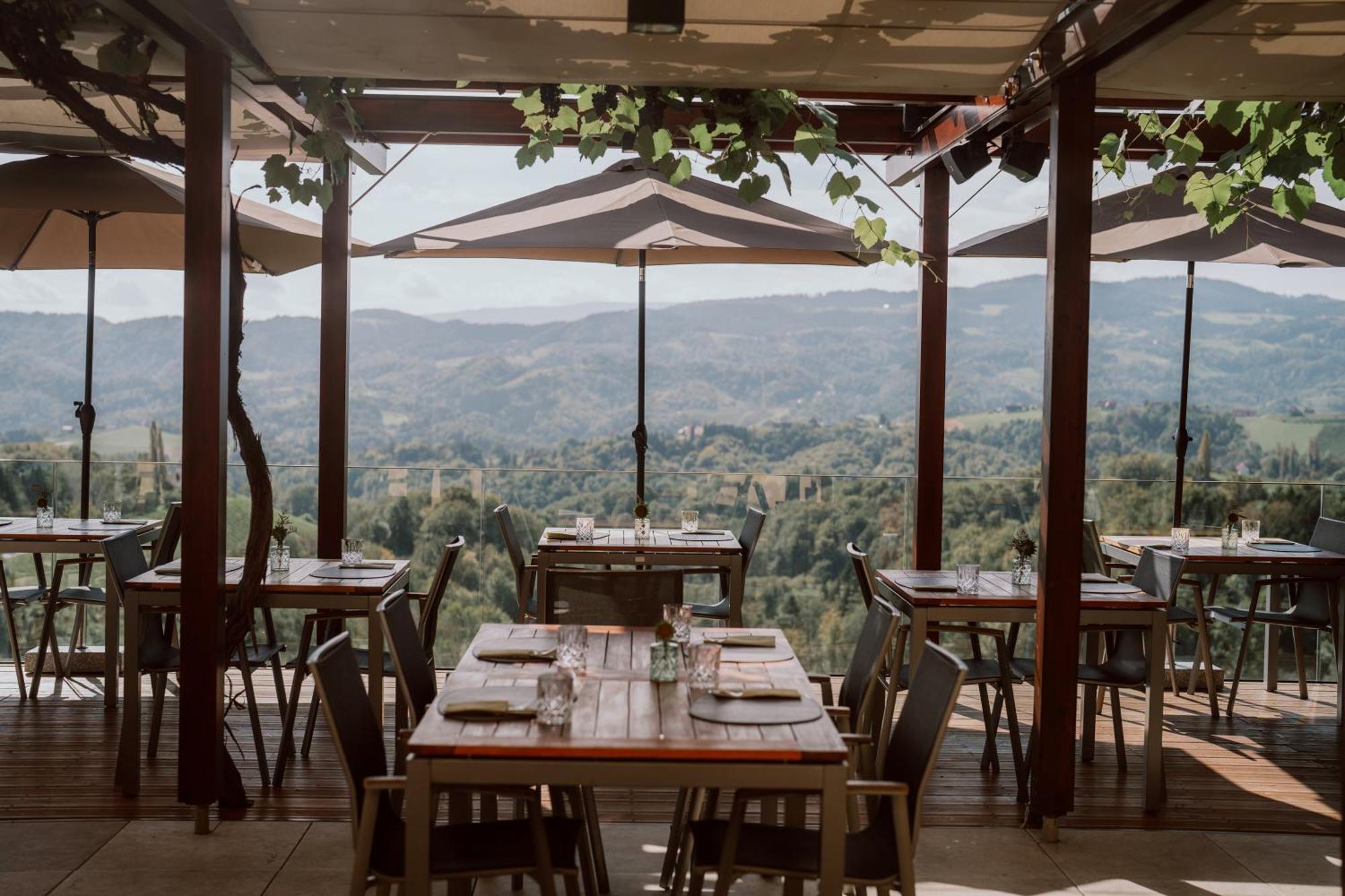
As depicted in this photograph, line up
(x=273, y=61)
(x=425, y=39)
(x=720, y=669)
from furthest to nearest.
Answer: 1. (x=273, y=61)
2. (x=425, y=39)
3. (x=720, y=669)

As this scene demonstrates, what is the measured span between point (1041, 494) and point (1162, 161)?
2242 mm

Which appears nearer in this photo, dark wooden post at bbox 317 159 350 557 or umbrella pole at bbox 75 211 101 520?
dark wooden post at bbox 317 159 350 557

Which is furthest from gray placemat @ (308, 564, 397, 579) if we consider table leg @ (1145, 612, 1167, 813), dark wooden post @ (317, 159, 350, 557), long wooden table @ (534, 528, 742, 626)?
table leg @ (1145, 612, 1167, 813)

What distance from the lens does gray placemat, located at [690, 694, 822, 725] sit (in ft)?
10.2

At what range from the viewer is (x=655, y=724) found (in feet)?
10.1

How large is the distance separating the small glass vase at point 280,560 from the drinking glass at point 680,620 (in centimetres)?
236

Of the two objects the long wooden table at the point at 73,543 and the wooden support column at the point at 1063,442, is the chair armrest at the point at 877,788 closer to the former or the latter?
the wooden support column at the point at 1063,442

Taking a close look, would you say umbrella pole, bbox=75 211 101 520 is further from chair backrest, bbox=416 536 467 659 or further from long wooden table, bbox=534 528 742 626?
chair backrest, bbox=416 536 467 659

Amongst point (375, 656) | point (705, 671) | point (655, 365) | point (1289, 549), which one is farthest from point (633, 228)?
point (655, 365)

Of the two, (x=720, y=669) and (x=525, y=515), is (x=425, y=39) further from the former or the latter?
(x=525, y=515)

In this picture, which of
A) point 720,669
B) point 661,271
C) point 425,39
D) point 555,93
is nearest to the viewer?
point 720,669

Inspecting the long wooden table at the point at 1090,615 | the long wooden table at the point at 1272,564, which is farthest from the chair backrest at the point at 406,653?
the long wooden table at the point at 1272,564

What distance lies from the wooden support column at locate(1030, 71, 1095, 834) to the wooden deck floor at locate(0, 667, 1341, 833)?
456 mm

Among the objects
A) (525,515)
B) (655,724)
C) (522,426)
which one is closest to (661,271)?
(522,426)
